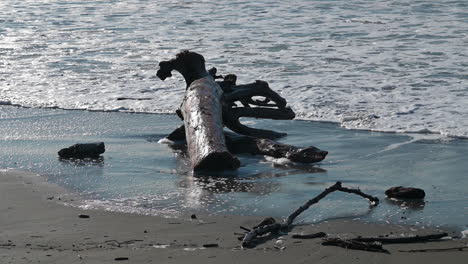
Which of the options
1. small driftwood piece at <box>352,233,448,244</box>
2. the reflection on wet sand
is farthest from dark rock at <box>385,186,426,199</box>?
small driftwood piece at <box>352,233,448,244</box>

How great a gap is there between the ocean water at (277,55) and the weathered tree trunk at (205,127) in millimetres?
1841

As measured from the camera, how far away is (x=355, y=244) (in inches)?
175

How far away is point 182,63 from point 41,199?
2450 mm

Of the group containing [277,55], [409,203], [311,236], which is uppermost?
[311,236]

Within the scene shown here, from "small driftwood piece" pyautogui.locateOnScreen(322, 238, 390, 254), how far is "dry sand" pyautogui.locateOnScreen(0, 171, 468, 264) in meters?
A: 0.04

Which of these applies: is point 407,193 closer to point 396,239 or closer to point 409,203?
point 409,203

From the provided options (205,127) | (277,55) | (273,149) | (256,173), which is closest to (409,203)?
(256,173)

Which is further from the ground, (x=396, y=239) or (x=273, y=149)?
(x=396, y=239)

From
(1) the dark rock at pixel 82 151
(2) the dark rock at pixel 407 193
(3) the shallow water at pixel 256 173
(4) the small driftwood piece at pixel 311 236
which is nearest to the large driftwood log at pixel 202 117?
(3) the shallow water at pixel 256 173

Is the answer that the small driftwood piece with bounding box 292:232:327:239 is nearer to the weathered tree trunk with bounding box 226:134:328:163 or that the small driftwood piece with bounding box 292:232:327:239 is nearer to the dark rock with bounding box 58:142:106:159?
the weathered tree trunk with bounding box 226:134:328:163

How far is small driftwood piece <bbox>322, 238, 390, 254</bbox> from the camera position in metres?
4.38

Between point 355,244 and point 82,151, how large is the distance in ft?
10.4

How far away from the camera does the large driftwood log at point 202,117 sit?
20.4 ft

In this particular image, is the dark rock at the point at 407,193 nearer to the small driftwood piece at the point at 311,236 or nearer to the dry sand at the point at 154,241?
the dry sand at the point at 154,241
